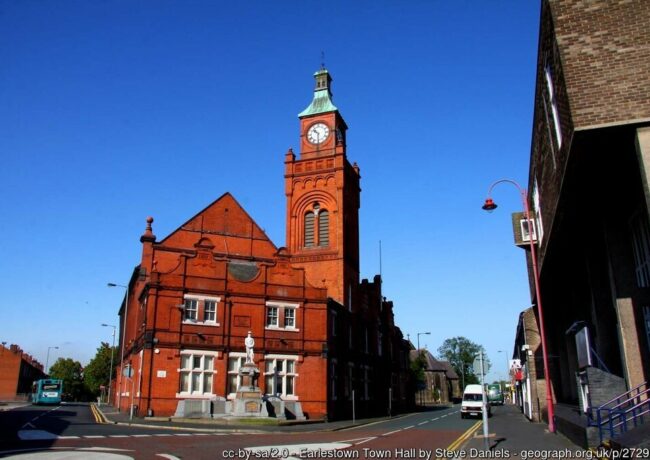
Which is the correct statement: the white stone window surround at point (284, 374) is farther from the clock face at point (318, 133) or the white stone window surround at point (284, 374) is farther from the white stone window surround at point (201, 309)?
the clock face at point (318, 133)

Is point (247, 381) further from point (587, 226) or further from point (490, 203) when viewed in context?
point (587, 226)

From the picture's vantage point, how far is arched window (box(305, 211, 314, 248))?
45.0m

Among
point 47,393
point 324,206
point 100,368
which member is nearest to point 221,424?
point 324,206

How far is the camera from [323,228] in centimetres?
4494

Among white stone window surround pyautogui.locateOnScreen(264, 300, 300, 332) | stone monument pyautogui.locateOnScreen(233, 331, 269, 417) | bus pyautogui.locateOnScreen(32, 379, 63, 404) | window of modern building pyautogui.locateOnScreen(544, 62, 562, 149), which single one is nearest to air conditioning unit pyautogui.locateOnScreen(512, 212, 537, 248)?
window of modern building pyautogui.locateOnScreen(544, 62, 562, 149)

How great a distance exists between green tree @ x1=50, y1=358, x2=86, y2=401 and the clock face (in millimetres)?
83941

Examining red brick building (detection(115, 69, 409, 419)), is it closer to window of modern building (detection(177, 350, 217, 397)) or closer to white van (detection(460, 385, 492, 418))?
window of modern building (detection(177, 350, 217, 397))

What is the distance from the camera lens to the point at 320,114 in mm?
48781

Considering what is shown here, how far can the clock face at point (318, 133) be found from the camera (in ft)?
158

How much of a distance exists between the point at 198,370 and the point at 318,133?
81.5ft

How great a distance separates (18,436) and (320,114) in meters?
37.1

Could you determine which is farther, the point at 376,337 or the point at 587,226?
the point at 376,337

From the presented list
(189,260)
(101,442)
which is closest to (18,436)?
(101,442)

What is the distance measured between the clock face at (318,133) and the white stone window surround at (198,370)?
22.9 meters
